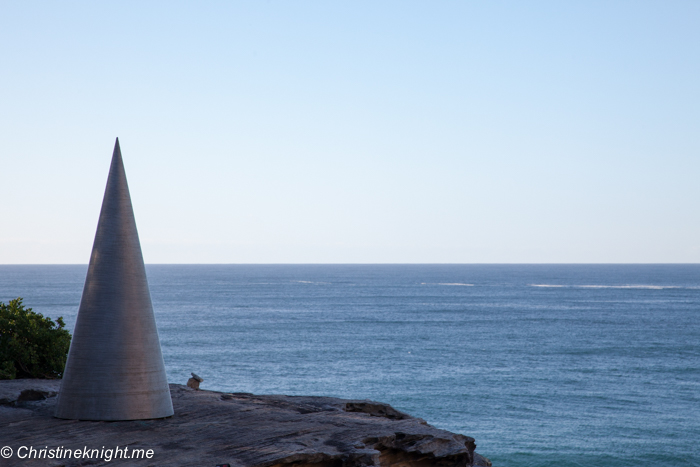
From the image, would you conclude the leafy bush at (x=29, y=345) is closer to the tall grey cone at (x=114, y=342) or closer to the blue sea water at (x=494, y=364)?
the tall grey cone at (x=114, y=342)

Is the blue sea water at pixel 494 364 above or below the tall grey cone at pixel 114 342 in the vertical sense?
below

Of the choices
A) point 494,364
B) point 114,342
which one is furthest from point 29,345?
point 494,364

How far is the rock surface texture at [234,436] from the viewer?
31.7 feet

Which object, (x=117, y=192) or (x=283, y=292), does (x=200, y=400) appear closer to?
(x=117, y=192)

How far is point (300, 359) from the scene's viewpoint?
61406 mm

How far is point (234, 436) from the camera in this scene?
10812mm

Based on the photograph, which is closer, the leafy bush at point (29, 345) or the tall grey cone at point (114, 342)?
the tall grey cone at point (114, 342)

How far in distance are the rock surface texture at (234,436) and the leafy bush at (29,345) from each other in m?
5.81

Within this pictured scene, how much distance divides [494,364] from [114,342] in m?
52.1

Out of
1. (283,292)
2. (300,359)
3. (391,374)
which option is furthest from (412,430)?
(283,292)

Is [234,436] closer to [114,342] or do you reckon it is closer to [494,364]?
[114,342]

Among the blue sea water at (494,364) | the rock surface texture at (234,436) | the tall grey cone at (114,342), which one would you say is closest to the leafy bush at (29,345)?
the rock surface texture at (234,436)

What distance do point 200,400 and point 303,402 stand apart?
282 cm

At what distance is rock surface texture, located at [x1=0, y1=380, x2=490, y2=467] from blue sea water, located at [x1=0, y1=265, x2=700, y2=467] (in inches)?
856
